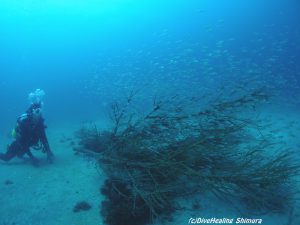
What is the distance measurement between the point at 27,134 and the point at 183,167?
5.73m

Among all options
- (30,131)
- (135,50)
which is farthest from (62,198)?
(135,50)

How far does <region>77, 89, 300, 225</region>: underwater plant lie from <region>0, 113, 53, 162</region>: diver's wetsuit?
2937mm

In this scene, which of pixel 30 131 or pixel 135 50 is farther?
pixel 135 50

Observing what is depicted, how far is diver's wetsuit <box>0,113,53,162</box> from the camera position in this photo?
9677 millimetres

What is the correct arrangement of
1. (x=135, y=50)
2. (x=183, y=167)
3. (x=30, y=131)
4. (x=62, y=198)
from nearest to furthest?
(x=183, y=167)
(x=62, y=198)
(x=30, y=131)
(x=135, y=50)

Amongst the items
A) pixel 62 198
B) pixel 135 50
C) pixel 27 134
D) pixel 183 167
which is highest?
pixel 27 134

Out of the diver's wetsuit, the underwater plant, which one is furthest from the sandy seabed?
the diver's wetsuit

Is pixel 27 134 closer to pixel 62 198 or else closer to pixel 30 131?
pixel 30 131

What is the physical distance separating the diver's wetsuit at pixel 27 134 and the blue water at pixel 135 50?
13.1 ft

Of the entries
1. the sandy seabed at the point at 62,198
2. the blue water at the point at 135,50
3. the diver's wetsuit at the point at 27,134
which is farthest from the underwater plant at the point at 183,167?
the blue water at the point at 135,50

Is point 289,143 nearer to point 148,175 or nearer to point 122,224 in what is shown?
point 148,175

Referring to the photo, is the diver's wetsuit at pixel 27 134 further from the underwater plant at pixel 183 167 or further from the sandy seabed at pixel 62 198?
the underwater plant at pixel 183 167

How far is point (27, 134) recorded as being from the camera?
391 inches

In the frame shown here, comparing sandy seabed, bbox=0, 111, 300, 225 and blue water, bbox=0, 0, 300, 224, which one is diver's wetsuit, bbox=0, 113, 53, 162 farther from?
blue water, bbox=0, 0, 300, 224
